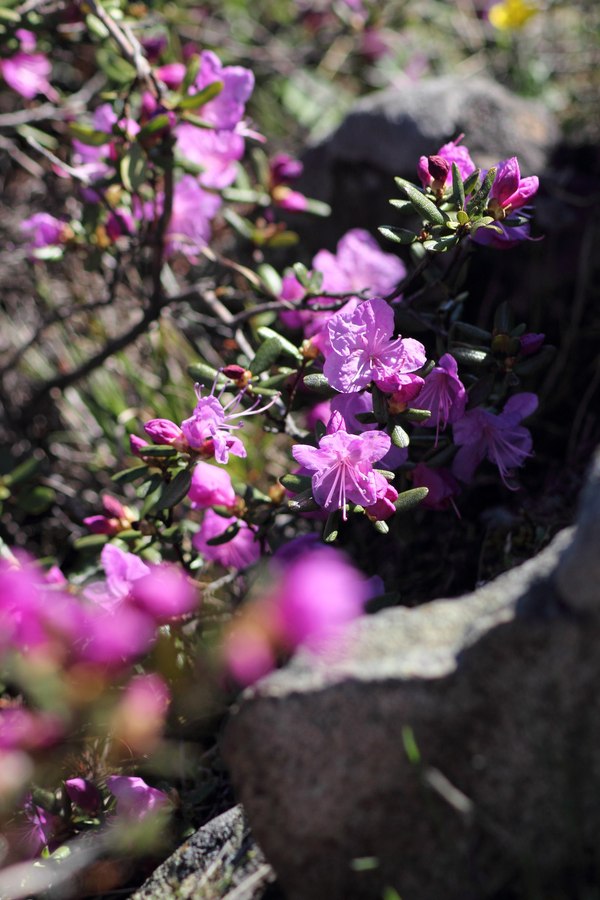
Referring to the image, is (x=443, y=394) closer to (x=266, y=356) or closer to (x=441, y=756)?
(x=266, y=356)

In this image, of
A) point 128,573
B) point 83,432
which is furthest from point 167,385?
point 128,573

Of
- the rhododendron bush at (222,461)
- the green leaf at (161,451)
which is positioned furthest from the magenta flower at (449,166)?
the green leaf at (161,451)

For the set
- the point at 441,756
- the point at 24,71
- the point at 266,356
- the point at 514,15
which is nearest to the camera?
the point at 441,756

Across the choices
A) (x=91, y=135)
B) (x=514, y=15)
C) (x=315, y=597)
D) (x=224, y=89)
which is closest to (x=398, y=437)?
(x=315, y=597)

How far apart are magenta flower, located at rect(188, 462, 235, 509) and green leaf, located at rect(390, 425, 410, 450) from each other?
0.37 m

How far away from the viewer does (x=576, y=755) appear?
3.26ft

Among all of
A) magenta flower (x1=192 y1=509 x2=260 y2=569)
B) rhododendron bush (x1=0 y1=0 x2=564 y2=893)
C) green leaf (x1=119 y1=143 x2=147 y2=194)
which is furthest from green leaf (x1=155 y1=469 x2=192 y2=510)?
green leaf (x1=119 y1=143 x2=147 y2=194)

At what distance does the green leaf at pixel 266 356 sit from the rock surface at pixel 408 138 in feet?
3.28

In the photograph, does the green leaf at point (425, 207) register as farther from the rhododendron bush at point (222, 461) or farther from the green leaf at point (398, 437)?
the green leaf at point (398, 437)

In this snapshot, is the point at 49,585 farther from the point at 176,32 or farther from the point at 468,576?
the point at 176,32

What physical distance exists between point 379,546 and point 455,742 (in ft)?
3.02

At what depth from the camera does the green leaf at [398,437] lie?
1.40 metres

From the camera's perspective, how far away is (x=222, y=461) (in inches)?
56.1

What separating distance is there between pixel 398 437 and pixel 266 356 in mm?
325
